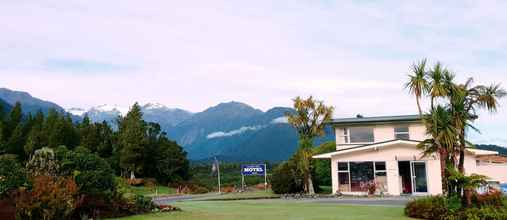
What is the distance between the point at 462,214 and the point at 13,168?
14.4 meters

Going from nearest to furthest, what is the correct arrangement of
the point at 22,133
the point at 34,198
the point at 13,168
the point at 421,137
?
the point at 34,198
the point at 13,168
the point at 421,137
the point at 22,133

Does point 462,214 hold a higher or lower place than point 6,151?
lower

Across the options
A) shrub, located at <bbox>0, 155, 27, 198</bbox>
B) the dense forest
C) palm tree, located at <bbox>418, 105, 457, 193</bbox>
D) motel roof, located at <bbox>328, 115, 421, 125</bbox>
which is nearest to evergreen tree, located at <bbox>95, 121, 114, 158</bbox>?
the dense forest

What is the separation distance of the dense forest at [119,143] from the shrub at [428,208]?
36767 mm

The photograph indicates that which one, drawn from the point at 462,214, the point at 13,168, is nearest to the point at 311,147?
the point at 462,214

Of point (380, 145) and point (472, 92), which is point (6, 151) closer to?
point (380, 145)

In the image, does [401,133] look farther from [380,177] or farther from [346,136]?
[380,177]

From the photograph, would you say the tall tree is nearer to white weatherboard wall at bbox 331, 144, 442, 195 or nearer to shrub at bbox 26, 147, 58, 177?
white weatherboard wall at bbox 331, 144, 442, 195

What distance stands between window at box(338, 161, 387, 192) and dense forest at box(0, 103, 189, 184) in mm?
24251

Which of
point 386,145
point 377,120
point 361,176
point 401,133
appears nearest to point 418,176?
point 386,145

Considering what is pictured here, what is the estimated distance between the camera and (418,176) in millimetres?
31281

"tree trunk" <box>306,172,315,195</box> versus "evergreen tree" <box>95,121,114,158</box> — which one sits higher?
"evergreen tree" <box>95,121,114,158</box>

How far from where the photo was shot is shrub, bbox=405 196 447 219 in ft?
52.2

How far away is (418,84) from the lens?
18.5m
